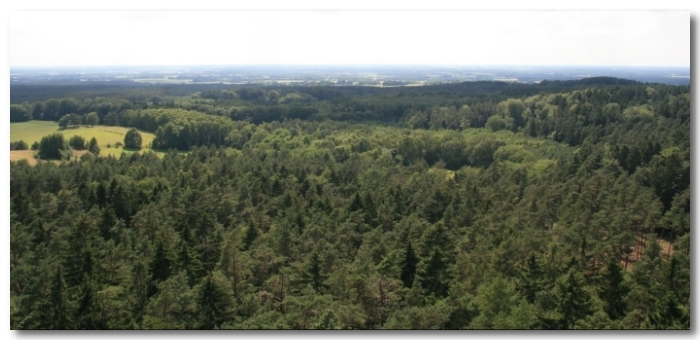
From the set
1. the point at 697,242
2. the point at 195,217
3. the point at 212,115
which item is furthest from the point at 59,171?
the point at 212,115

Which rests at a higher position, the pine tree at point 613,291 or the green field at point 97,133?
the green field at point 97,133

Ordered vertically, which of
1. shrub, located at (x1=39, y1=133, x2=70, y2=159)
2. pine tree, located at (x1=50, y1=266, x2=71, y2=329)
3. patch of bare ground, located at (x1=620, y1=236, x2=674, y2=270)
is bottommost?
patch of bare ground, located at (x1=620, y1=236, x2=674, y2=270)

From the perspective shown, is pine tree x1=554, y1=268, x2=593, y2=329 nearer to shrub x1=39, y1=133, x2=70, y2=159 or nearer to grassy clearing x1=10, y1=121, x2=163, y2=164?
grassy clearing x1=10, y1=121, x2=163, y2=164

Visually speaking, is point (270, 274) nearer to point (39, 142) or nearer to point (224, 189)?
point (224, 189)

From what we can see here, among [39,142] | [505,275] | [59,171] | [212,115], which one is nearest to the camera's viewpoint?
[505,275]

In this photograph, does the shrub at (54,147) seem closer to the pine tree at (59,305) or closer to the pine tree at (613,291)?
the pine tree at (59,305)

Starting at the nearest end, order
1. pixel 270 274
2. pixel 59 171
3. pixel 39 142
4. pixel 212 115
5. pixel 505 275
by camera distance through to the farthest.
A: pixel 505 275 < pixel 270 274 < pixel 59 171 < pixel 39 142 < pixel 212 115

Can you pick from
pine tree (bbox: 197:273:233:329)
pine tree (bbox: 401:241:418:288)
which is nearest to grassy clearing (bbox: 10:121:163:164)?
pine tree (bbox: 197:273:233:329)

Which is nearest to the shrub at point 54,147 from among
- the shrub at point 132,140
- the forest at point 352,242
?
the forest at point 352,242

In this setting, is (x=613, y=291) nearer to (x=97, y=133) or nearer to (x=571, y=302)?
(x=571, y=302)
